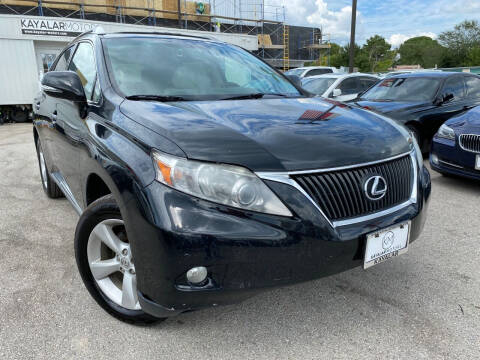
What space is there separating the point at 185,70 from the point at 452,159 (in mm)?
3436

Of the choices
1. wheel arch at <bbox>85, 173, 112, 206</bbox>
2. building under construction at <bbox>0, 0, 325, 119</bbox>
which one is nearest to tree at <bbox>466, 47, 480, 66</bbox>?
building under construction at <bbox>0, 0, 325, 119</bbox>

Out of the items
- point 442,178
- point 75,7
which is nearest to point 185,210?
point 442,178

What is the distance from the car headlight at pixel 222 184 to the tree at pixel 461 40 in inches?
2614

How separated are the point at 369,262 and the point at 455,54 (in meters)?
68.5

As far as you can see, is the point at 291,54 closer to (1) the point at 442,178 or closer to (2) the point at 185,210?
(1) the point at 442,178

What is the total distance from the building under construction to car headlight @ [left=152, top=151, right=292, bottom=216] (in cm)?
811

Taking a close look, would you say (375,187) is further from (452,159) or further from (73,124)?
(452,159)

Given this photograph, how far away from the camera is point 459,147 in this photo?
452 cm

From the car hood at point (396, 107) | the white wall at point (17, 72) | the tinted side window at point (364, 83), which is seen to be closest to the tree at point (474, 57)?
the tinted side window at point (364, 83)

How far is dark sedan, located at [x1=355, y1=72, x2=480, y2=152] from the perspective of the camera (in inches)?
239

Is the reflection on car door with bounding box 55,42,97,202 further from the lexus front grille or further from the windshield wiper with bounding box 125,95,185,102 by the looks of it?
the lexus front grille

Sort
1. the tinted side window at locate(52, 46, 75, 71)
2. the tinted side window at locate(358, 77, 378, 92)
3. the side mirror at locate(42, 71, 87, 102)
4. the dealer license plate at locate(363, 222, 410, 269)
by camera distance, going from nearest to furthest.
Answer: the dealer license plate at locate(363, 222, 410, 269)
the side mirror at locate(42, 71, 87, 102)
the tinted side window at locate(52, 46, 75, 71)
the tinted side window at locate(358, 77, 378, 92)

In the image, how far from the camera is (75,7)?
23.0 metres

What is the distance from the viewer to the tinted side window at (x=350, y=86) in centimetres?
911
